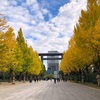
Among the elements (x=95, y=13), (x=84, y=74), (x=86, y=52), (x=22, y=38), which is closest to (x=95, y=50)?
(x=86, y=52)

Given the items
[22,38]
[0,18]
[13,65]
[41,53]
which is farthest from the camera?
[41,53]

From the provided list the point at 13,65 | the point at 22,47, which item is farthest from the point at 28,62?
the point at 13,65

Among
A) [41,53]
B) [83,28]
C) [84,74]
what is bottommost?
[84,74]

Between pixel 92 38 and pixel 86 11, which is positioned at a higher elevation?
pixel 86 11

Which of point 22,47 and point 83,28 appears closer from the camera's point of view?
point 83,28

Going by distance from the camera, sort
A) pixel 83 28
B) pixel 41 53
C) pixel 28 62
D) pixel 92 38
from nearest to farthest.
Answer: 1. pixel 92 38
2. pixel 83 28
3. pixel 28 62
4. pixel 41 53

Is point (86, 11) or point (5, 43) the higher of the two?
point (86, 11)

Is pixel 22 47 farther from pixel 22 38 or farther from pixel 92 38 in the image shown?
pixel 92 38

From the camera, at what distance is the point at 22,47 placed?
6662 cm

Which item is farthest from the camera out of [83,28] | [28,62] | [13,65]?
[28,62]

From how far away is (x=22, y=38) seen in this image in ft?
217

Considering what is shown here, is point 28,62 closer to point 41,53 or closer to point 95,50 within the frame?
point 95,50

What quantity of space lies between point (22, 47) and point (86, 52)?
34.9 meters

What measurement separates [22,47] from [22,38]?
217 centimetres
